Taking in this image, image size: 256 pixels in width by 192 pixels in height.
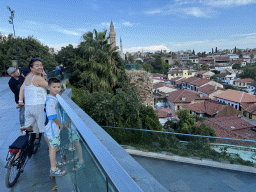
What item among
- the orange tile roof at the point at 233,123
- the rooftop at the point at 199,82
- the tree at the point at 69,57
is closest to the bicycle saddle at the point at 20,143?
the tree at the point at 69,57

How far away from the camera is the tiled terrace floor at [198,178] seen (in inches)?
173

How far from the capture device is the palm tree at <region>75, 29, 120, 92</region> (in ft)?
38.8

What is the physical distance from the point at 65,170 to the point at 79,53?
1124cm

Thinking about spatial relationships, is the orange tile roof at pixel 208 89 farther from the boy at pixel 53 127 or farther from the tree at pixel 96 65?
the boy at pixel 53 127

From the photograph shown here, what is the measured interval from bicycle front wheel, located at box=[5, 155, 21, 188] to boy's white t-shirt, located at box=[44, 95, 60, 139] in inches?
30.2

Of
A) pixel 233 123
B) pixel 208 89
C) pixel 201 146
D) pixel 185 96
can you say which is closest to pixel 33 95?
pixel 201 146

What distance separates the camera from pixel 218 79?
64.8m

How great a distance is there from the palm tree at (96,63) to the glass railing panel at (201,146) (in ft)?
22.2

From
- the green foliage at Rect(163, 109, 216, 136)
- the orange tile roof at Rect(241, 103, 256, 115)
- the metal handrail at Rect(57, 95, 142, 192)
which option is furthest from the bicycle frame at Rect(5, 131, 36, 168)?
the orange tile roof at Rect(241, 103, 256, 115)

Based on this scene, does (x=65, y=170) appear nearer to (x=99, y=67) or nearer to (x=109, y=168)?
(x=109, y=168)

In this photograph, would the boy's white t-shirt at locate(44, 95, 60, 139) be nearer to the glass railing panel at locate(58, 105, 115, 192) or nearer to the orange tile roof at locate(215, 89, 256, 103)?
the glass railing panel at locate(58, 105, 115, 192)

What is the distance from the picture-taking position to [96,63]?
1180 cm

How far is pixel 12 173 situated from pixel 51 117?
121 cm

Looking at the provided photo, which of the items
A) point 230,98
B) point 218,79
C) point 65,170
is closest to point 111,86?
point 65,170
